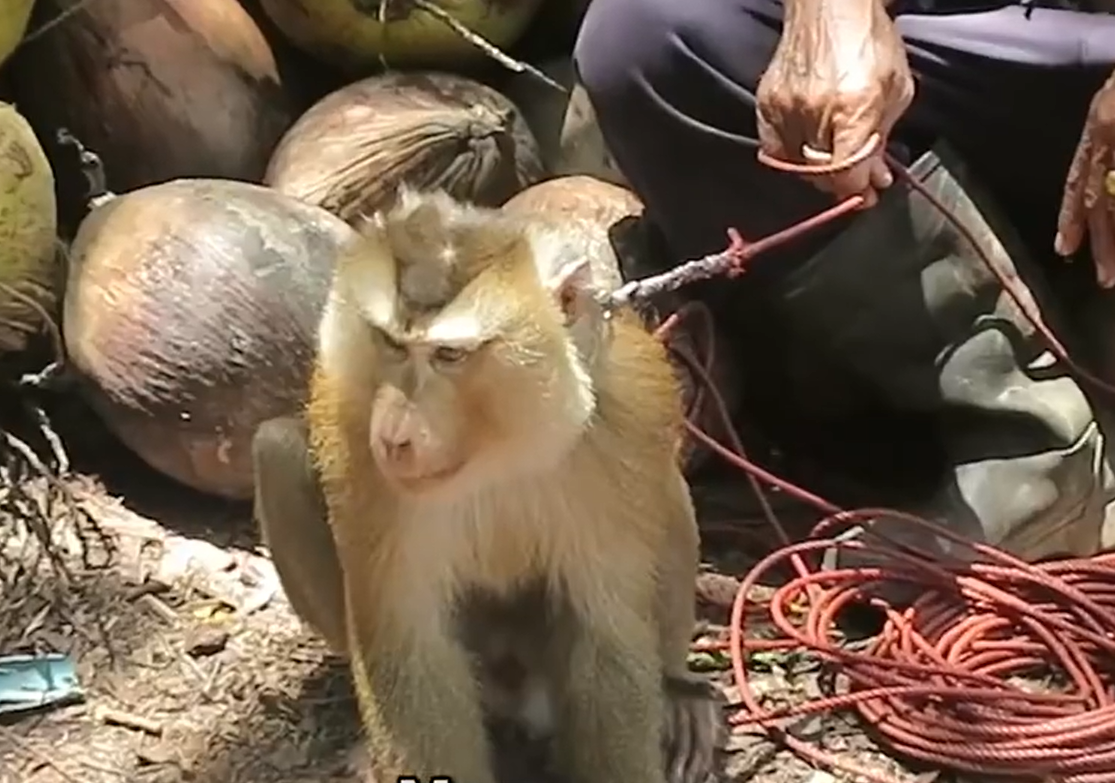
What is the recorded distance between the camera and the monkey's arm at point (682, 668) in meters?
1.54

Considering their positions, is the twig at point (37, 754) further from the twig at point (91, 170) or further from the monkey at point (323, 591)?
the twig at point (91, 170)

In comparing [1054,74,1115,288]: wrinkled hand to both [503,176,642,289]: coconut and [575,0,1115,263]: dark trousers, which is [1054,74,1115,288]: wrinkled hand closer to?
[575,0,1115,263]: dark trousers

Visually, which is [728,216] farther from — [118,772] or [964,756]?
[118,772]

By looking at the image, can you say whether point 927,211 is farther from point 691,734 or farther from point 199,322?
point 199,322

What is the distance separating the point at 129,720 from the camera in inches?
69.4

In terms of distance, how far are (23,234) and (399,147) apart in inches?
17.0

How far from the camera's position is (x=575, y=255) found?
136cm

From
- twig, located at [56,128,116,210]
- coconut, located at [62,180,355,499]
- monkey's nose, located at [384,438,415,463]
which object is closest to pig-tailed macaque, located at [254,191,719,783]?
monkey's nose, located at [384,438,415,463]

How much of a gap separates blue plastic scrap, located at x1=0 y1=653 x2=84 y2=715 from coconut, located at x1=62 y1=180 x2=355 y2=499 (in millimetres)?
274

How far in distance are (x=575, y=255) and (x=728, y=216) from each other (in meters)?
0.63

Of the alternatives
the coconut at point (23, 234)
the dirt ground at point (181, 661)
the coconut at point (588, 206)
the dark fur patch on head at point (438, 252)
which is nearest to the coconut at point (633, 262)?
the coconut at point (588, 206)

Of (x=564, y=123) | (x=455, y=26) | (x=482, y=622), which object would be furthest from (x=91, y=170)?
(x=482, y=622)

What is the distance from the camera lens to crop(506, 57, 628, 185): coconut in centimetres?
228

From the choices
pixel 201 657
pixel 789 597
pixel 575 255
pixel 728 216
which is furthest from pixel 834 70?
pixel 201 657
